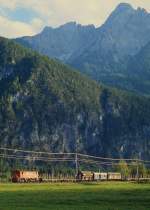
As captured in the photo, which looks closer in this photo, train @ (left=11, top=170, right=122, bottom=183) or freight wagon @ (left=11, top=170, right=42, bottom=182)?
freight wagon @ (left=11, top=170, right=42, bottom=182)

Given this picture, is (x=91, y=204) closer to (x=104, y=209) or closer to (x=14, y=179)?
(x=104, y=209)

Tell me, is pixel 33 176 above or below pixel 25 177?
above

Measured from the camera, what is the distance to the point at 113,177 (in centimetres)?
19838

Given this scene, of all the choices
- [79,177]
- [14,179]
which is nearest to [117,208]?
[14,179]

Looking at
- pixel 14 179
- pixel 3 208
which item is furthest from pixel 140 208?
pixel 14 179

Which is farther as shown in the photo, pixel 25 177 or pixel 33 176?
pixel 33 176

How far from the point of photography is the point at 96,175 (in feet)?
628

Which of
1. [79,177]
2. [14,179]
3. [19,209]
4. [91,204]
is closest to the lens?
[19,209]

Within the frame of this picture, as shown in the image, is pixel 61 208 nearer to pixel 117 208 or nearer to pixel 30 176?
pixel 117 208

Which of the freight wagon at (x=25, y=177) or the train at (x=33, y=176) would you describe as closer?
the freight wagon at (x=25, y=177)

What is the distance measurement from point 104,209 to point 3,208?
9012 mm

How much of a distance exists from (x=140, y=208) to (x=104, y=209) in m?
3.69

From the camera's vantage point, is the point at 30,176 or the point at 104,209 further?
the point at 30,176

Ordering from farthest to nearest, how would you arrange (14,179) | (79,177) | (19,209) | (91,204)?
(79,177), (14,179), (91,204), (19,209)
